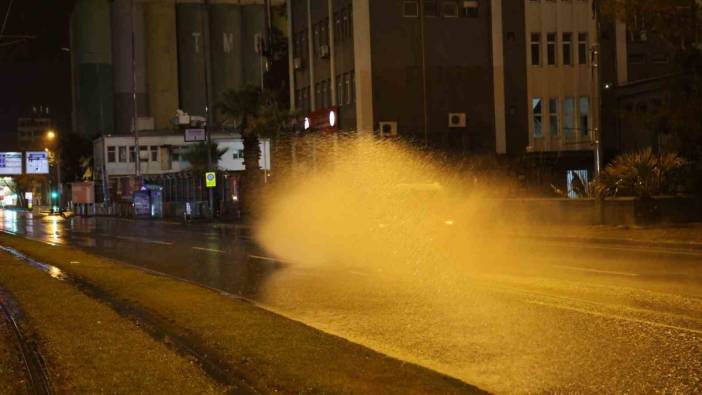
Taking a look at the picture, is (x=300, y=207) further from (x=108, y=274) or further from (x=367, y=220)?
(x=108, y=274)

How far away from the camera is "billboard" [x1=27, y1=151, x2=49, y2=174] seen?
2621 inches

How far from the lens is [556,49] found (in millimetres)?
48094

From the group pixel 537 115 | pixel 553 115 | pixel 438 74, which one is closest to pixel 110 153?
pixel 438 74

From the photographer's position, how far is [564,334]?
945cm

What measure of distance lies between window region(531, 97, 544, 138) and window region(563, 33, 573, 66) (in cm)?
288

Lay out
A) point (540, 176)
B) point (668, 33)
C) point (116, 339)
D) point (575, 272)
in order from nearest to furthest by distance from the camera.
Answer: point (116, 339)
point (575, 272)
point (668, 33)
point (540, 176)

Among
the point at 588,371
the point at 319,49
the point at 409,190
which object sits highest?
the point at 319,49

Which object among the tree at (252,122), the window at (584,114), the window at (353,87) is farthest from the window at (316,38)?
the window at (584,114)

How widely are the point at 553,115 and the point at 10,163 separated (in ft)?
139

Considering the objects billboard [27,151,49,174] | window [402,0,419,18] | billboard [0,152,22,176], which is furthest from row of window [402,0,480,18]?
billboard [0,152,22,176]

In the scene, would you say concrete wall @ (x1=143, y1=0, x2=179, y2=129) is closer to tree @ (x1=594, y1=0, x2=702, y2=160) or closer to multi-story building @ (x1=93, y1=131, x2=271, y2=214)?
multi-story building @ (x1=93, y1=131, x2=271, y2=214)

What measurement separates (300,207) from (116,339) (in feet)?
101

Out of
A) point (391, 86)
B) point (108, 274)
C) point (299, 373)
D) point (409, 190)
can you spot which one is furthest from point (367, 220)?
point (391, 86)

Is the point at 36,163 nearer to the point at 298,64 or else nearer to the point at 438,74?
the point at 298,64
